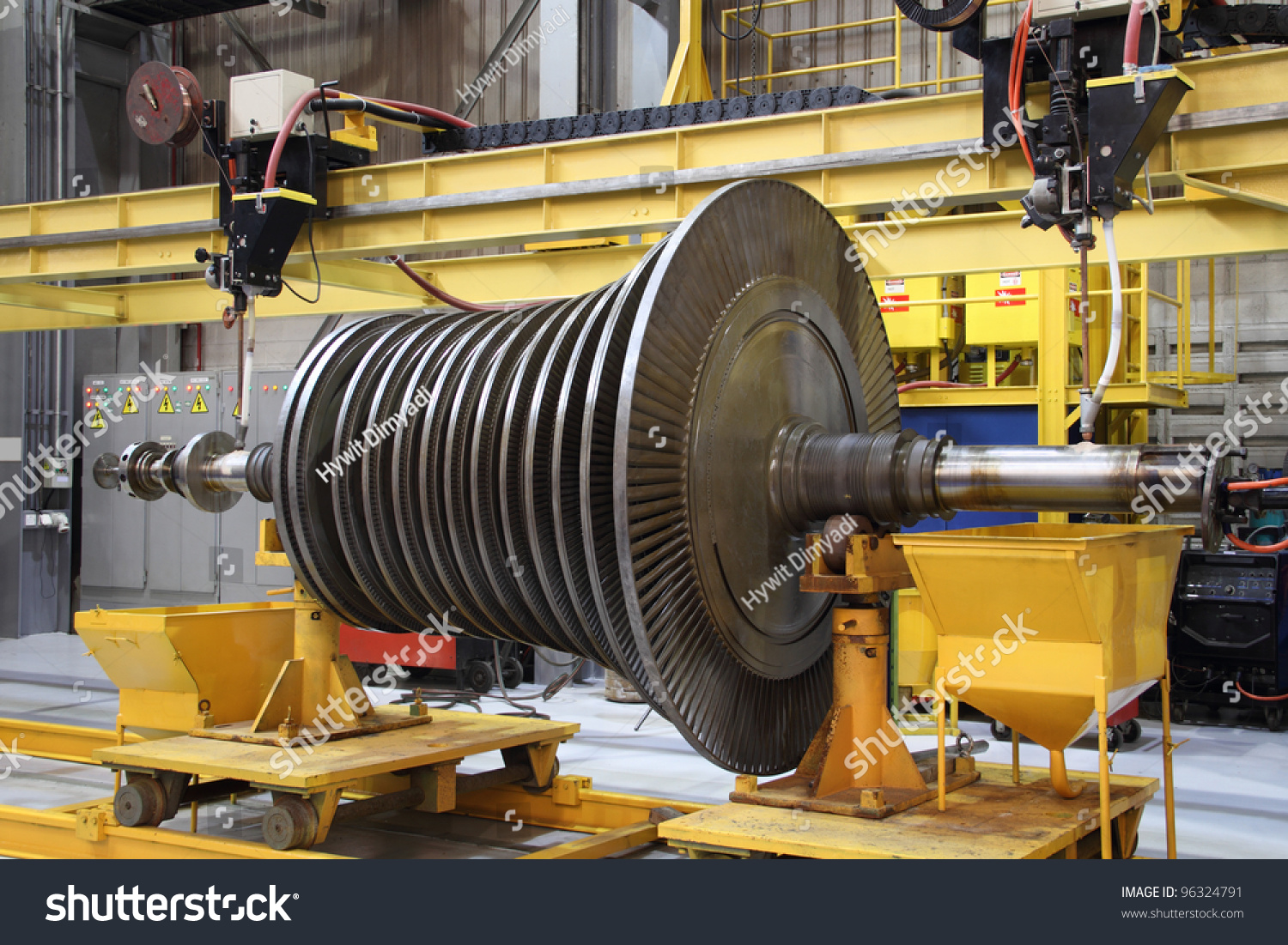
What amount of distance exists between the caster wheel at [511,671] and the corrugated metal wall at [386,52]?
18.6ft

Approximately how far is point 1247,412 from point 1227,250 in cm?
530

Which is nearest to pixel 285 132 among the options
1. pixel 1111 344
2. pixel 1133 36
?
pixel 1133 36

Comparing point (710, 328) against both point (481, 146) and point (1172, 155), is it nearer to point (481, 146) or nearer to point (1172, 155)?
point (1172, 155)

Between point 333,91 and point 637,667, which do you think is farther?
point 333,91

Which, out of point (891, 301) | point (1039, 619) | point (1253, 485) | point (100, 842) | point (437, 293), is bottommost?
point (100, 842)

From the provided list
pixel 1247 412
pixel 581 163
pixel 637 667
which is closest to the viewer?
pixel 637 667

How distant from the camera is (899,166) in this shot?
464cm

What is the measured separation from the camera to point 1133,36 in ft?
11.5

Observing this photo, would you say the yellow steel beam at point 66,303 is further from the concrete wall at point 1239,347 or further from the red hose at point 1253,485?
the concrete wall at point 1239,347

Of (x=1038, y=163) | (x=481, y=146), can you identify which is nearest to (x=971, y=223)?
(x=1038, y=163)

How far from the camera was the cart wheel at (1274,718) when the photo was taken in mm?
6922

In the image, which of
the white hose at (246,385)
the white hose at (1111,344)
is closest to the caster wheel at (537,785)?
the white hose at (246,385)

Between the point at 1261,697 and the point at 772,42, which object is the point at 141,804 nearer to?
the point at 1261,697

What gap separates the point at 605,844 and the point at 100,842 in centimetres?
177
